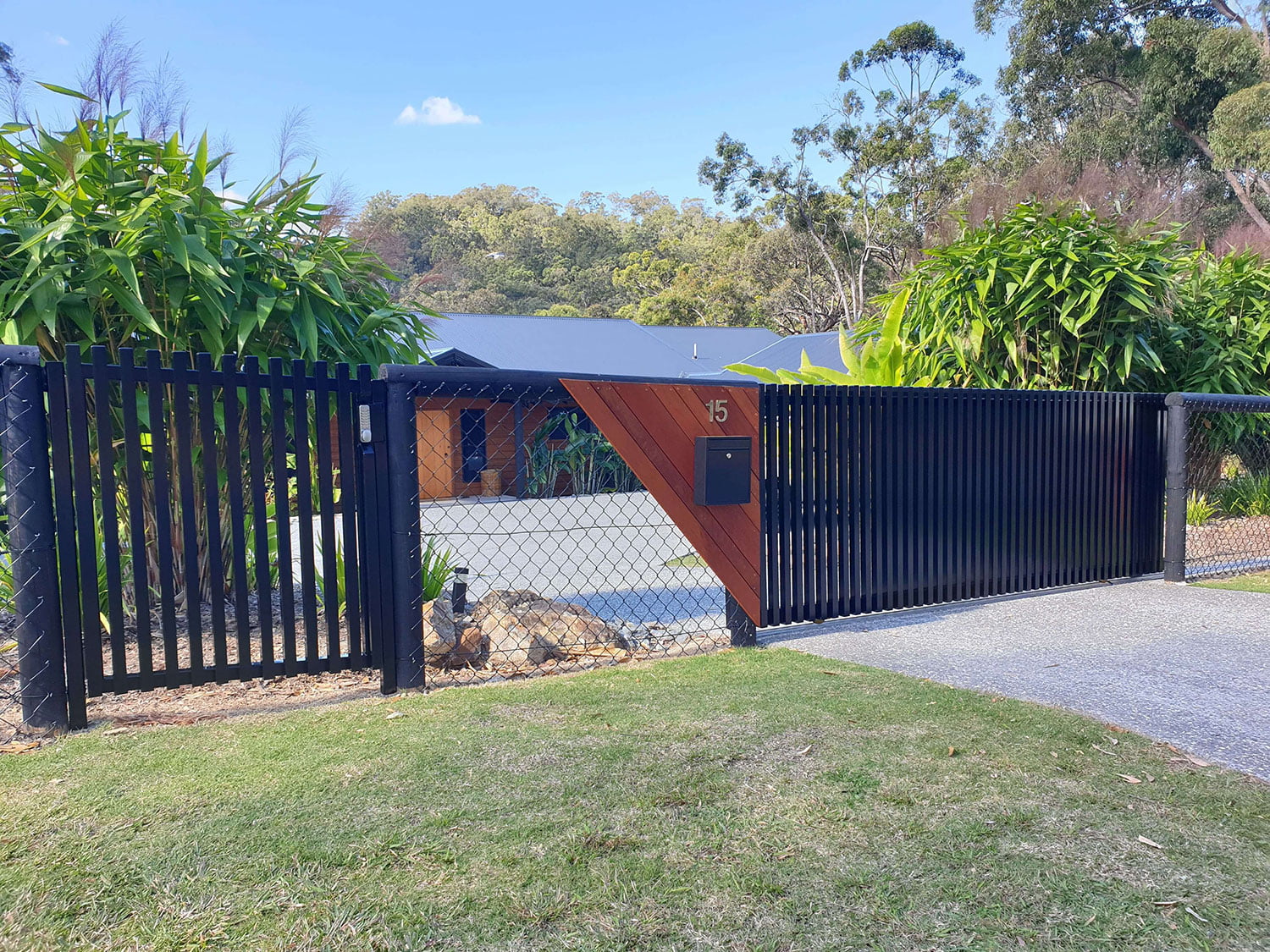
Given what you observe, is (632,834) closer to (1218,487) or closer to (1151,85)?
(1218,487)

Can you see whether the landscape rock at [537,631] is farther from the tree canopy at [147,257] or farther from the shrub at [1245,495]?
the shrub at [1245,495]

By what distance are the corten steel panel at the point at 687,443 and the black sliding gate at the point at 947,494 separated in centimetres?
15

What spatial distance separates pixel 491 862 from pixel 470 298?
187ft

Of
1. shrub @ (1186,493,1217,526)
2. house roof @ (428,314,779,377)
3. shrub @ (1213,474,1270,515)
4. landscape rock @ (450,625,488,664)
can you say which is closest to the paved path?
landscape rock @ (450,625,488,664)

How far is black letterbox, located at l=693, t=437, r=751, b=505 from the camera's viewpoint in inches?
186

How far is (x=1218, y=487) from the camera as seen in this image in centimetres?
1012

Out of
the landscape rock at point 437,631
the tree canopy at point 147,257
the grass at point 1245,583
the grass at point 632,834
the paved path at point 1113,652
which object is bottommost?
the grass at point 1245,583

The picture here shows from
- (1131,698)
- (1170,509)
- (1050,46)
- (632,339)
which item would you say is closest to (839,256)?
(1050,46)

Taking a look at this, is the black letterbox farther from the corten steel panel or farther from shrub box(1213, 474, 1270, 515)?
shrub box(1213, 474, 1270, 515)

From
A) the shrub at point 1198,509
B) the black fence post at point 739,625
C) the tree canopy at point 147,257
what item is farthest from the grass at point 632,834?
the shrub at point 1198,509

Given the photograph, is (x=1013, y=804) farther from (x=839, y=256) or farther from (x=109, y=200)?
(x=839, y=256)

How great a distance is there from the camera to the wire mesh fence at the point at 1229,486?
8898mm

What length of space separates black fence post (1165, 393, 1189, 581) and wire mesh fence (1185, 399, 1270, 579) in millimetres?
1638

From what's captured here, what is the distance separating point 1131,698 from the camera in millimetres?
3957
